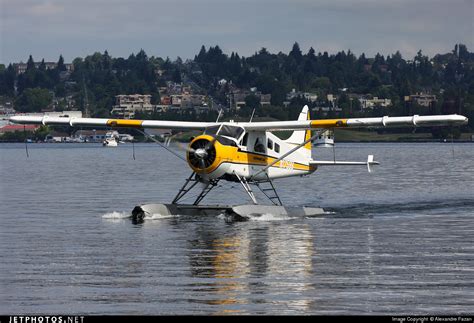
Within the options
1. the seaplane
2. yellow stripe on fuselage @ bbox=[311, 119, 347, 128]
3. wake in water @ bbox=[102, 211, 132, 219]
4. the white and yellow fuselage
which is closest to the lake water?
wake in water @ bbox=[102, 211, 132, 219]

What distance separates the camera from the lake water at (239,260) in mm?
14117

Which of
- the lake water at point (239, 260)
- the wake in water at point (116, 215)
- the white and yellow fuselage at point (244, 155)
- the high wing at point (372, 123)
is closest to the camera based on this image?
the lake water at point (239, 260)

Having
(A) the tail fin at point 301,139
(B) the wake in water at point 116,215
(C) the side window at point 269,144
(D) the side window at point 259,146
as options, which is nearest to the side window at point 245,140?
(D) the side window at point 259,146

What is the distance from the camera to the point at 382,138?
561 ft

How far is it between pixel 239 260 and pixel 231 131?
Result: 23.6ft

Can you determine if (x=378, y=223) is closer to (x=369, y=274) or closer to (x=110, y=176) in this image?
(x=369, y=274)

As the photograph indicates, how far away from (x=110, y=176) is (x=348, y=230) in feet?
93.2

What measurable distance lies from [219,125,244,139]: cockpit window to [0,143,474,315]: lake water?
1798mm

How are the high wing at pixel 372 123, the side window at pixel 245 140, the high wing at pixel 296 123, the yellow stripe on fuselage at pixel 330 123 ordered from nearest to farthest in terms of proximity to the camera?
the high wing at pixel 372 123, the high wing at pixel 296 123, the side window at pixel 245 140, the yellow stripe on fuselage at pixel 330 123

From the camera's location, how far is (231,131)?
2484 cm

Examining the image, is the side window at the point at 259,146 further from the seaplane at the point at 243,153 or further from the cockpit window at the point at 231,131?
the cockpit window at the point at 231,131

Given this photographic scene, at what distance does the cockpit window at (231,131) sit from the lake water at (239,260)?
70.8 inches

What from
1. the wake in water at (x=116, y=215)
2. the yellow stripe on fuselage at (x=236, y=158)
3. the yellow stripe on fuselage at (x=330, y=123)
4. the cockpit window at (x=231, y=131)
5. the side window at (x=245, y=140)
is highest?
the yellow stripe on fuselage at (x=330, y=123)

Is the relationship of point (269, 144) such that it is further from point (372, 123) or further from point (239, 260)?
point (239, 260)
